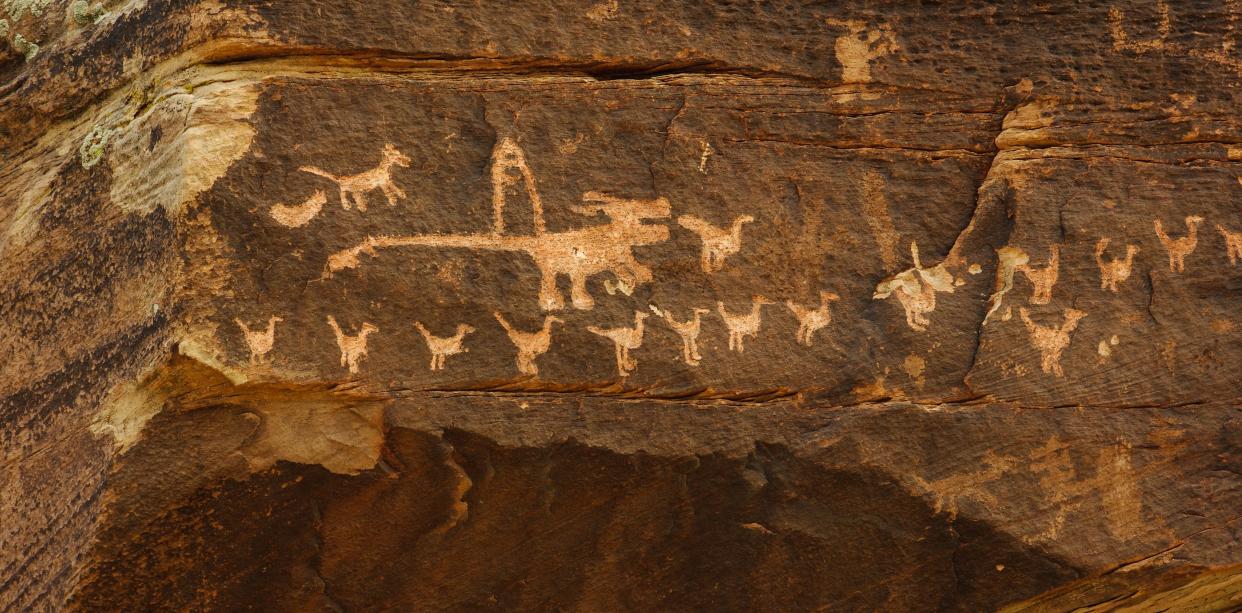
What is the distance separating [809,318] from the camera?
3.97m

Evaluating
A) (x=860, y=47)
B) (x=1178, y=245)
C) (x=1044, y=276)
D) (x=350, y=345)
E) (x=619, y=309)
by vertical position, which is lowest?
(x=350, y=345)

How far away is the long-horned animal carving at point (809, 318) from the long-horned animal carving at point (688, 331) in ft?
1.07

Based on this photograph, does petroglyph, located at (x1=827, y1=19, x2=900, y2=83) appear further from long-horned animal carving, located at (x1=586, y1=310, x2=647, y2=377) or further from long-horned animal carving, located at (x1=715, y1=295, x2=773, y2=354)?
long-horned animal carving, located at (x1=586, y1=310, x2=647, y2=377)

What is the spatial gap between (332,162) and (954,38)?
227cm

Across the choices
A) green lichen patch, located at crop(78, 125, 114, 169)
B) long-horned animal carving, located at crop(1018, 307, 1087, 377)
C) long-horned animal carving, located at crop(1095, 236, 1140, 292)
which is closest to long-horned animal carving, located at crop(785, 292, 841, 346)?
long-horned animal carving, located at crop(1018, 307, 1087, 377)

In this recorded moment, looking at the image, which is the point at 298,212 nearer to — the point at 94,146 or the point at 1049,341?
the point at 94,146

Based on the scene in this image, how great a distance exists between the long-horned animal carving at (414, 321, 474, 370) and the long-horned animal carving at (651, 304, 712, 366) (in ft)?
2.08

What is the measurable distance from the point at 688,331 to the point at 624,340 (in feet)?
0.72

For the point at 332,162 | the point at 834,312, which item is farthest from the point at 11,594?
the point at 834,312

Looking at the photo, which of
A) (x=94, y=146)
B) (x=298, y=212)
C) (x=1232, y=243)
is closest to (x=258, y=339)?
(x=298, y=212)

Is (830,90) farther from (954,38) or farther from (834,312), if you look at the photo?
(834,312)

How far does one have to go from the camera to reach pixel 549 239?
3.89m

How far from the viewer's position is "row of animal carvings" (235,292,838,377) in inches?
143

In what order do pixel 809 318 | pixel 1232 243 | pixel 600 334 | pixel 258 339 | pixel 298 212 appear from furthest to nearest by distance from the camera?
pixel 1232 243 < pixel 809 318 < pixel 600 334 < pixel 298 212 < pixel 258 339
